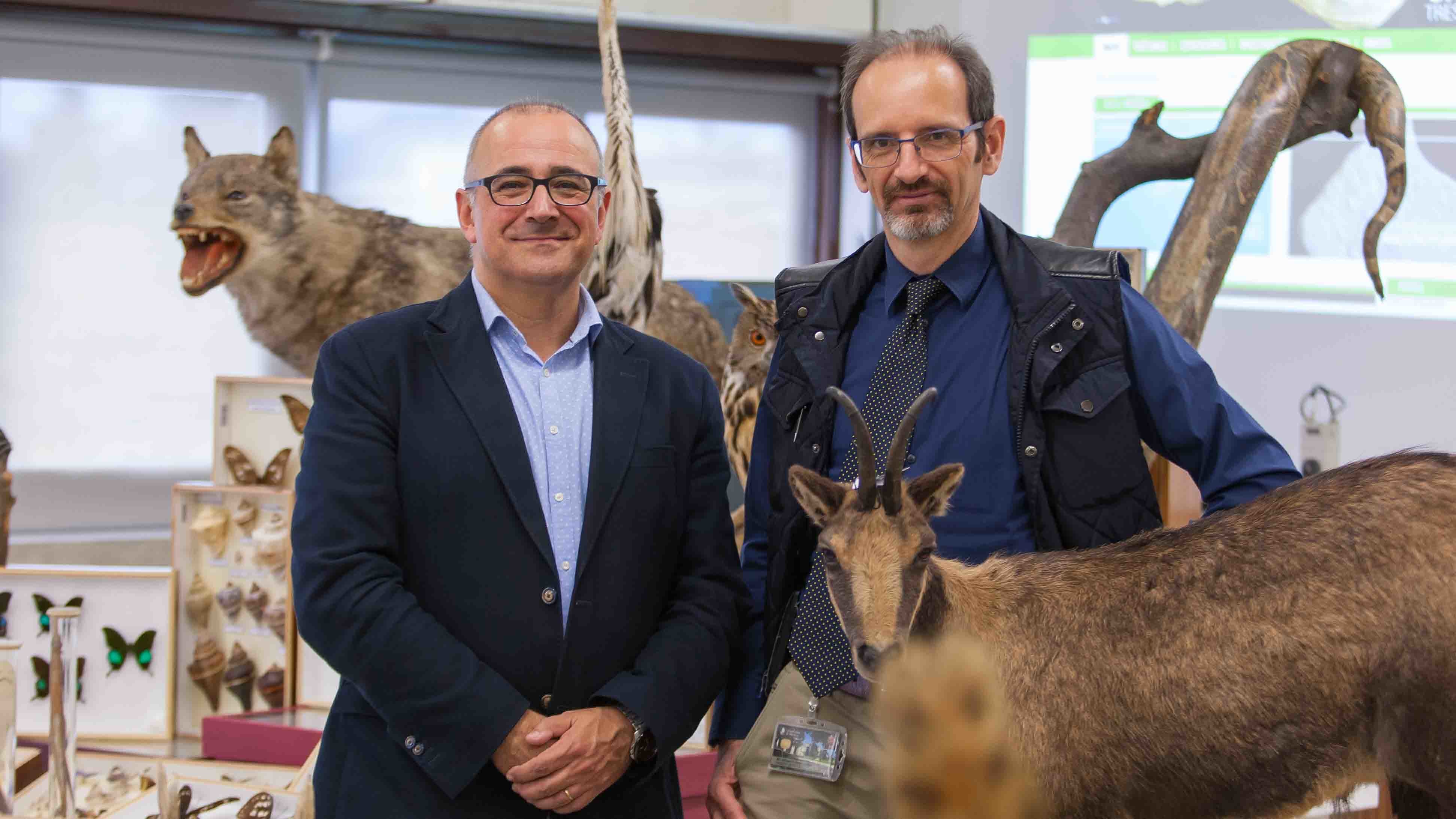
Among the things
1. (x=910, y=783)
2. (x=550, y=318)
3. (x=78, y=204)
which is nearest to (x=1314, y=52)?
(x=550, y=318)

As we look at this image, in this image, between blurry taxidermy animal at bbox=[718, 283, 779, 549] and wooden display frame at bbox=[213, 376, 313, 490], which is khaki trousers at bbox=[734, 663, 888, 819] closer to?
blurry taxidermy animal at bbox=[718, 283, 779, 549]

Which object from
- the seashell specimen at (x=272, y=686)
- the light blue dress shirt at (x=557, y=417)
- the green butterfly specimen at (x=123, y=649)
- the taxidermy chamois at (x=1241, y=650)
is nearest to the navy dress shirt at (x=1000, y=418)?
the taxidermy chamois at (x=1241, y=650)

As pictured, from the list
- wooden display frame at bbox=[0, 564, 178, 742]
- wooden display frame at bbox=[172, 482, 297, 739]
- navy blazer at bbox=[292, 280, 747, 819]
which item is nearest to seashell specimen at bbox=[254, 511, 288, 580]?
wooden display frame at bbox=[172, 482, 297, 739]

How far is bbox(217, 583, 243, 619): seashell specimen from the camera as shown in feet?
11.3

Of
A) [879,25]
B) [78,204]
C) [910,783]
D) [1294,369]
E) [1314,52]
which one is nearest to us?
[910,783]

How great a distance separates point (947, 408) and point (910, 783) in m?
1.03

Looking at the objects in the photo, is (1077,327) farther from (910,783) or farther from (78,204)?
(78,204)

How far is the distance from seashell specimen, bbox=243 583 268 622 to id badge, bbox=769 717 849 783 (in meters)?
2.20

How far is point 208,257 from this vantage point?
2.98m

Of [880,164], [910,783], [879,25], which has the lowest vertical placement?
[910,783]

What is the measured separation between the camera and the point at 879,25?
5.85 m

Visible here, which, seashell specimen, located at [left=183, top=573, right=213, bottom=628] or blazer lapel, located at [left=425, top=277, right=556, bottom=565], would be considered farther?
seashell specimen, located at [left=183, top=573, right=213, bottom=628]

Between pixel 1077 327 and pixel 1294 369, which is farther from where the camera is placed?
pixel 1294 369

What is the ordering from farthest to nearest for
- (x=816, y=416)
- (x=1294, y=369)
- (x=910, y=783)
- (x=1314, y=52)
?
(x=1294, y=369)
(x=1314, y=52)
(x=816, y=416)
(x=910, y=783)
